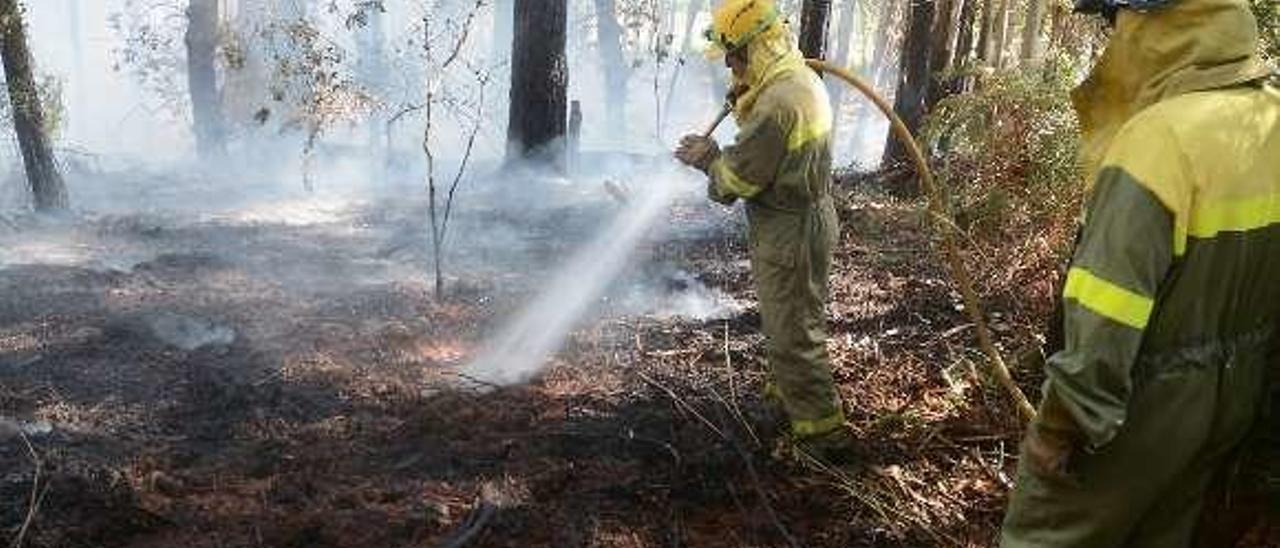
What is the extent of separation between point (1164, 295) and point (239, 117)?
26.1 m

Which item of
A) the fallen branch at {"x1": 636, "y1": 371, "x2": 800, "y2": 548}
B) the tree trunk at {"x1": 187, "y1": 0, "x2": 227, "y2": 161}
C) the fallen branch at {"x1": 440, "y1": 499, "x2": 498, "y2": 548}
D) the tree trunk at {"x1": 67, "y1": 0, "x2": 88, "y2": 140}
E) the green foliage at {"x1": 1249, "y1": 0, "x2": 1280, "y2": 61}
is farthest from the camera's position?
the tree trunk at {"x1": 67, "y1": 0, "x2": 88, "y2": 140}

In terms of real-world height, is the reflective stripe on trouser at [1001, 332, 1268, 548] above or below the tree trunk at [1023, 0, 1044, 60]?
below

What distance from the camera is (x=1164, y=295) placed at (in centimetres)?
232

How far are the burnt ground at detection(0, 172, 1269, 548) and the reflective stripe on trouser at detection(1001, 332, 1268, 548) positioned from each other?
4.58 ft

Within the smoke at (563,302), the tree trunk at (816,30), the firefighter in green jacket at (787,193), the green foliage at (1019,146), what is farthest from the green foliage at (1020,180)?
the tree trunk at (816,30)

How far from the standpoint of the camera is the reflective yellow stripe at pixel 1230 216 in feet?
7.38

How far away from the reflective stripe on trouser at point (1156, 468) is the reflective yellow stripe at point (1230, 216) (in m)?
0.33

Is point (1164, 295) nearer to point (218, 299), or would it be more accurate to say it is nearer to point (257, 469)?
point (257, 469)

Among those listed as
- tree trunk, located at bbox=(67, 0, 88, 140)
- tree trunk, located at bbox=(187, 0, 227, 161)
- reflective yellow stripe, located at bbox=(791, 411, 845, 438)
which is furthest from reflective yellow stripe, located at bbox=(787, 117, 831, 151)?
tree trunk, located at bbox=(67, 0, 88, 140)

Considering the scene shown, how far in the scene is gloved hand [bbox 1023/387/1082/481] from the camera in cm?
239

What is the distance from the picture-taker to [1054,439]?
2416mm

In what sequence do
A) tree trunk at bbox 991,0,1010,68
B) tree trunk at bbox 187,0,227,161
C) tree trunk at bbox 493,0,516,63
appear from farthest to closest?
tree trunk at bbox 493,0,516,63 → tree trunk at bbox 187,0,227,161 → tree trunk at bbox 991,0,1010,68

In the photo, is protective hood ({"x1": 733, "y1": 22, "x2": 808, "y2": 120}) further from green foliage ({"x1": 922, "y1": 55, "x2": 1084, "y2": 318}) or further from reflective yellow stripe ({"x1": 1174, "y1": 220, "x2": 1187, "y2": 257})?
reflective yellow stripe ({"x1": 1174, "y1": 220, "x2": 1187, "y2": 257})

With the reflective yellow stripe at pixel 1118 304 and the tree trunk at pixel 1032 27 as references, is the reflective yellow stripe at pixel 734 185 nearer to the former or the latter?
the reflective yellow stripe at pixel 1118 304
